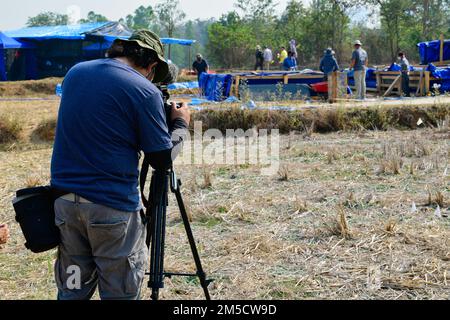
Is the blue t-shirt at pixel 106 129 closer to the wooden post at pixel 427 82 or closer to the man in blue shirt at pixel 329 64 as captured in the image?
the man in blue shirt at pixel 329 64

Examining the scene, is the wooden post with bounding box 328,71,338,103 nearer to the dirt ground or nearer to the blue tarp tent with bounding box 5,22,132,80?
the dirt ground

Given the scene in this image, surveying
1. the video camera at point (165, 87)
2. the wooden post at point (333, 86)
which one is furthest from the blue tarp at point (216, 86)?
the video camera at point (165, 87)

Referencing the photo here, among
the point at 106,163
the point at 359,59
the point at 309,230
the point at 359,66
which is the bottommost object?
the point at 309,230

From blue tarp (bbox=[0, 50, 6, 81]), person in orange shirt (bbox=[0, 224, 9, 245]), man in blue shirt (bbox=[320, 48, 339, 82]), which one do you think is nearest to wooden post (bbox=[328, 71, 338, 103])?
man in blue shirt (bbox=[320, 48, 339, 82])

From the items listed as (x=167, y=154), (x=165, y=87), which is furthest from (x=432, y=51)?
(x=167, y=154)

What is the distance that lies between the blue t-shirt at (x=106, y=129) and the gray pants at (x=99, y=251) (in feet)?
0.25

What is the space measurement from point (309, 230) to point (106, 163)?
312 cm

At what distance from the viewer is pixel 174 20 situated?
49156mm

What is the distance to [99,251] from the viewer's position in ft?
9.58

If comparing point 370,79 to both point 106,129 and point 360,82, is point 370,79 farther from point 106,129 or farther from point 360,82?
point 106,129

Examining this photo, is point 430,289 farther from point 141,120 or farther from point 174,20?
point 174,20

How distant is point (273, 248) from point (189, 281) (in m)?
0.94

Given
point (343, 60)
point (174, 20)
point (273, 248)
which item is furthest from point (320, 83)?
point (174, 20)

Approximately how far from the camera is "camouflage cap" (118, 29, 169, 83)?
119 inches
